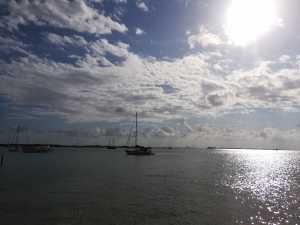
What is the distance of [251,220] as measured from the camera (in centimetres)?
2966

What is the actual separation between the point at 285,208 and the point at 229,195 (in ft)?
32.1

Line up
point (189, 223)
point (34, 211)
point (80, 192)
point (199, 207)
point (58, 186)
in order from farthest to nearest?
point (58, 186) → point (80, 192) → point (199, 207) → point (34, 211) → point (189, 223)

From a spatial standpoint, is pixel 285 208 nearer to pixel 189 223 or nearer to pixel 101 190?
pixel 189 223

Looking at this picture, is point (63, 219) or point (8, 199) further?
point (8, 199)

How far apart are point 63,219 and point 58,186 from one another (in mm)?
21700

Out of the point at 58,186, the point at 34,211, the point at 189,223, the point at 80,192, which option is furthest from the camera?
the point at 58,186

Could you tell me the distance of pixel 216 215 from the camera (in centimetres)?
3134

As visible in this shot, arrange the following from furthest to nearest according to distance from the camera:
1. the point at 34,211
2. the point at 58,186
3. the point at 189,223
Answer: the point at 58,186, the point at 34,211, the point at 189,223

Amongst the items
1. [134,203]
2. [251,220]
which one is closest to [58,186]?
[134,203]

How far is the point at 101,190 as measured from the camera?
4506 centimetres

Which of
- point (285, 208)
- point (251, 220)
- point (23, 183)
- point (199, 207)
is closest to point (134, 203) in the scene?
point (199, 207)

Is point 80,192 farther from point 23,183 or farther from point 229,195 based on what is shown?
point 229,195

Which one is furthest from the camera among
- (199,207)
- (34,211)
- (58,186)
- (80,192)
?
(58,186)

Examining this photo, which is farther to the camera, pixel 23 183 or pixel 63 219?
pixel 23 183
